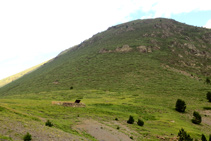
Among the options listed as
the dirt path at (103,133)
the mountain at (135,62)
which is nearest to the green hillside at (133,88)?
the mountain at (135,62)

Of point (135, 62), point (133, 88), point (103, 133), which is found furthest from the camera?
point (135, 62)

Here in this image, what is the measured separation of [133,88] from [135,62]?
3003 centimetres

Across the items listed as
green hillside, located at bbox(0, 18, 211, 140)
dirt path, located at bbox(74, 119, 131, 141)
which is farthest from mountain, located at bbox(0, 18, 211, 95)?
dirt path, located at bbox(74, 119, 131, 141)

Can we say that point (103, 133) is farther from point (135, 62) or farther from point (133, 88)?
point (135, 62)

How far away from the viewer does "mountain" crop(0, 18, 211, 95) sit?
3199 inches

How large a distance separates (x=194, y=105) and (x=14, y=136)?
1958 inches

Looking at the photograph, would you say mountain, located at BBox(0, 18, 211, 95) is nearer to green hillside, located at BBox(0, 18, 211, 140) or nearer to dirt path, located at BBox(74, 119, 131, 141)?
green hillside, located at BBox(0, 18, 211, 140)

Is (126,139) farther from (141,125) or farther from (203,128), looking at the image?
(203,128)

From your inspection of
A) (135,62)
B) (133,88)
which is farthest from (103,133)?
(135,62)

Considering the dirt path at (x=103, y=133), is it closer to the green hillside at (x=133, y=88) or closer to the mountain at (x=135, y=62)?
the green hillside at (x=133, y=88)

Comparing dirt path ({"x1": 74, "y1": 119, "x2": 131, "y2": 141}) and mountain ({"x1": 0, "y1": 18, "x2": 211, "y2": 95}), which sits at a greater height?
mountain ({"x1": 0, "y1": 18, "x2": 211, "y2": 95})

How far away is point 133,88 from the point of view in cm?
6706

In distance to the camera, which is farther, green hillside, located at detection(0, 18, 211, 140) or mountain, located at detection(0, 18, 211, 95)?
mountain, located at detection(0, 18, 211, 95)

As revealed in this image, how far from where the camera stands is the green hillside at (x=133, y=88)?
91.1 ft
